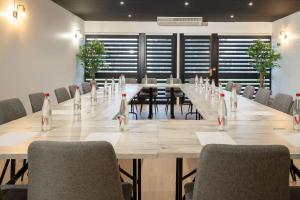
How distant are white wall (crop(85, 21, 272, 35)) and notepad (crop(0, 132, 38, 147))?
28.2 feet

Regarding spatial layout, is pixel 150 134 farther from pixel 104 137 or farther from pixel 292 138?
pixel 292 138

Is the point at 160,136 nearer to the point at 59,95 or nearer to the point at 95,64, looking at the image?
the point at 59,95

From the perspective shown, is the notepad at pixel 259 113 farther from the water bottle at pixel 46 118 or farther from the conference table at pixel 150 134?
the water bottle at pixel 46 118

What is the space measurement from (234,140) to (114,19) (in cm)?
864

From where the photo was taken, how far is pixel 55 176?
1.56 m

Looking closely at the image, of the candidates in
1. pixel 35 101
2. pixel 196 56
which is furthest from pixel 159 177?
pixel 196 56

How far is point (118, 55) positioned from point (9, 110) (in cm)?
775

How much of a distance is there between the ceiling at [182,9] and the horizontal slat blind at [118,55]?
0.83 metres

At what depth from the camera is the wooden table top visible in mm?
1909

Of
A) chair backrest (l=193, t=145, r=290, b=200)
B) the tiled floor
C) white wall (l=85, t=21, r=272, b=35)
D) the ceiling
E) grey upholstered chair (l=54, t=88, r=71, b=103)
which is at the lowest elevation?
the tiled floor

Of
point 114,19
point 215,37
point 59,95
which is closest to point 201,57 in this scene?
point 215,37

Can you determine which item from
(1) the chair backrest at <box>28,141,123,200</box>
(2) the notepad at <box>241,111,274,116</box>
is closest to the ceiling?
(2) the notepad at <box>241,111,274,116</box>

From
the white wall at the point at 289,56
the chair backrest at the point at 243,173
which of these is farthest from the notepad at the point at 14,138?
the white wall at the point at 289,56

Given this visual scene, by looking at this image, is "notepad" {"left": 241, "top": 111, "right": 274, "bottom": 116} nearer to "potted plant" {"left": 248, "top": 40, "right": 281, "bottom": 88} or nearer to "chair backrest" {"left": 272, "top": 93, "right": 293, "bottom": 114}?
"chair backrest" {"left": 272, "top": 93, "right": 293, "bottom": 114}
